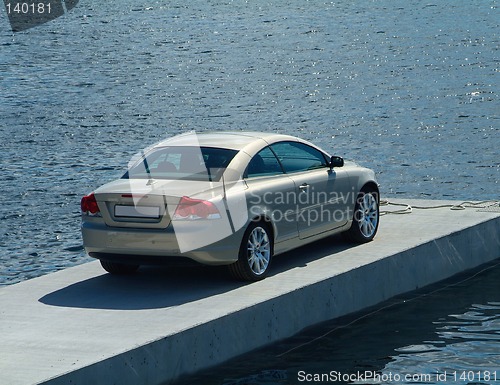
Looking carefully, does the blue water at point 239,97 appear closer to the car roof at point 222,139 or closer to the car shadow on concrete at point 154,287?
the car shadow on concrete at point 154,287

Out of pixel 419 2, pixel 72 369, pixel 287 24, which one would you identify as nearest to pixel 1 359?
pixel 72 369

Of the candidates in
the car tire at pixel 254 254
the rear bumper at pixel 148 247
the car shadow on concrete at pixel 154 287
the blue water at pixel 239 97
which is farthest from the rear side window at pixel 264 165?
the blue water at pixel 239 97

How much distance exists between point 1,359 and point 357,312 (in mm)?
4569

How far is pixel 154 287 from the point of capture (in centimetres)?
1210

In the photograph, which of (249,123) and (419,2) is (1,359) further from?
(419,2)

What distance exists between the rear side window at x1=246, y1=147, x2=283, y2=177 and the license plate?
1248mm

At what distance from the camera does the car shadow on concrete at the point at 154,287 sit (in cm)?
1145

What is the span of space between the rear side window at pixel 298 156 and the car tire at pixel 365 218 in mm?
795

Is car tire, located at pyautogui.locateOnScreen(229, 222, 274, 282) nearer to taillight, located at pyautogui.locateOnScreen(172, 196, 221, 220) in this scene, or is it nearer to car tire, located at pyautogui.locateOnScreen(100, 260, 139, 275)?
taillight, located at pyautogui.locateOnScreen(172, 196, 221, 220)

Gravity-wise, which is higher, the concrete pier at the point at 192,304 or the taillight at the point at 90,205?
the taillight at the point at 90,205

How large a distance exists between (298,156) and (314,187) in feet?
1.52

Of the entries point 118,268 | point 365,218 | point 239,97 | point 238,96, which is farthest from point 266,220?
→ point 238,96

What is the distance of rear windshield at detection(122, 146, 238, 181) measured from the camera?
475 inches

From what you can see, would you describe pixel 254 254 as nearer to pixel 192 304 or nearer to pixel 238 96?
pixel 192 304
